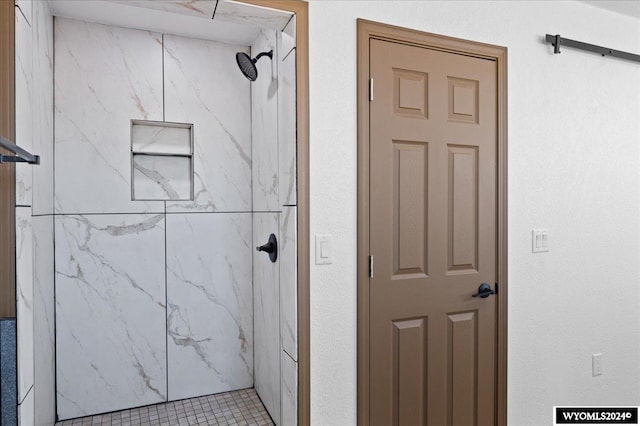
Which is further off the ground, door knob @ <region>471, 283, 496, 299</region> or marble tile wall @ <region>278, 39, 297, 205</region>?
marble tile wall @ <region>278, 39, 297, 205</region>

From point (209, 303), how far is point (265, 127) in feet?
3.83

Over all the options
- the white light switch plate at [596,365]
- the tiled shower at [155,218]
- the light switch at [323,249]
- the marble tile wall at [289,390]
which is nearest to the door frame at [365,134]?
the light switch at [323,249]

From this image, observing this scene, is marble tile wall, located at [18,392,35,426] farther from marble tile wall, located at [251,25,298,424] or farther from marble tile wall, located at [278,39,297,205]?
marble tile wall, located at [278,39,297,205]

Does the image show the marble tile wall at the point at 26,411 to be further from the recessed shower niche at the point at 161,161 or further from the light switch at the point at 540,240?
the light switch at the point at 540,240

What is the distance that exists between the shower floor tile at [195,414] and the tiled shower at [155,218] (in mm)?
59

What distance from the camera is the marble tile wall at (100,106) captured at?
2348 mm

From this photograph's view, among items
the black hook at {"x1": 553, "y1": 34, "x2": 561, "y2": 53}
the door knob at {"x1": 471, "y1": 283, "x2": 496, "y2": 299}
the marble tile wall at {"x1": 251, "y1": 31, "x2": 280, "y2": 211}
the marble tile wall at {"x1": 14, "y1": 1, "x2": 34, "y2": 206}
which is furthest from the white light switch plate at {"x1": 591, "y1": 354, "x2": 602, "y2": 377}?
the marble tile wall at {"x1": 14, "y1": 1, "x2": 34, "y2": 206}

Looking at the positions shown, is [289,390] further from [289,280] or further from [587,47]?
[587,47]

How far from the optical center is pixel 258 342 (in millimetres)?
2623

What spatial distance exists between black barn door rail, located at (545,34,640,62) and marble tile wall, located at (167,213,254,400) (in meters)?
1.98

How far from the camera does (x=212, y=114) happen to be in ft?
8.70

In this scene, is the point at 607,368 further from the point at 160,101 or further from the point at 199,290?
the point at 160,101

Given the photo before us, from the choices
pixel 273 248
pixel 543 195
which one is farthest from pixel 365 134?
pixel 543 195

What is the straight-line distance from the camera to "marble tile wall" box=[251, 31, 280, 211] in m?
2.12
